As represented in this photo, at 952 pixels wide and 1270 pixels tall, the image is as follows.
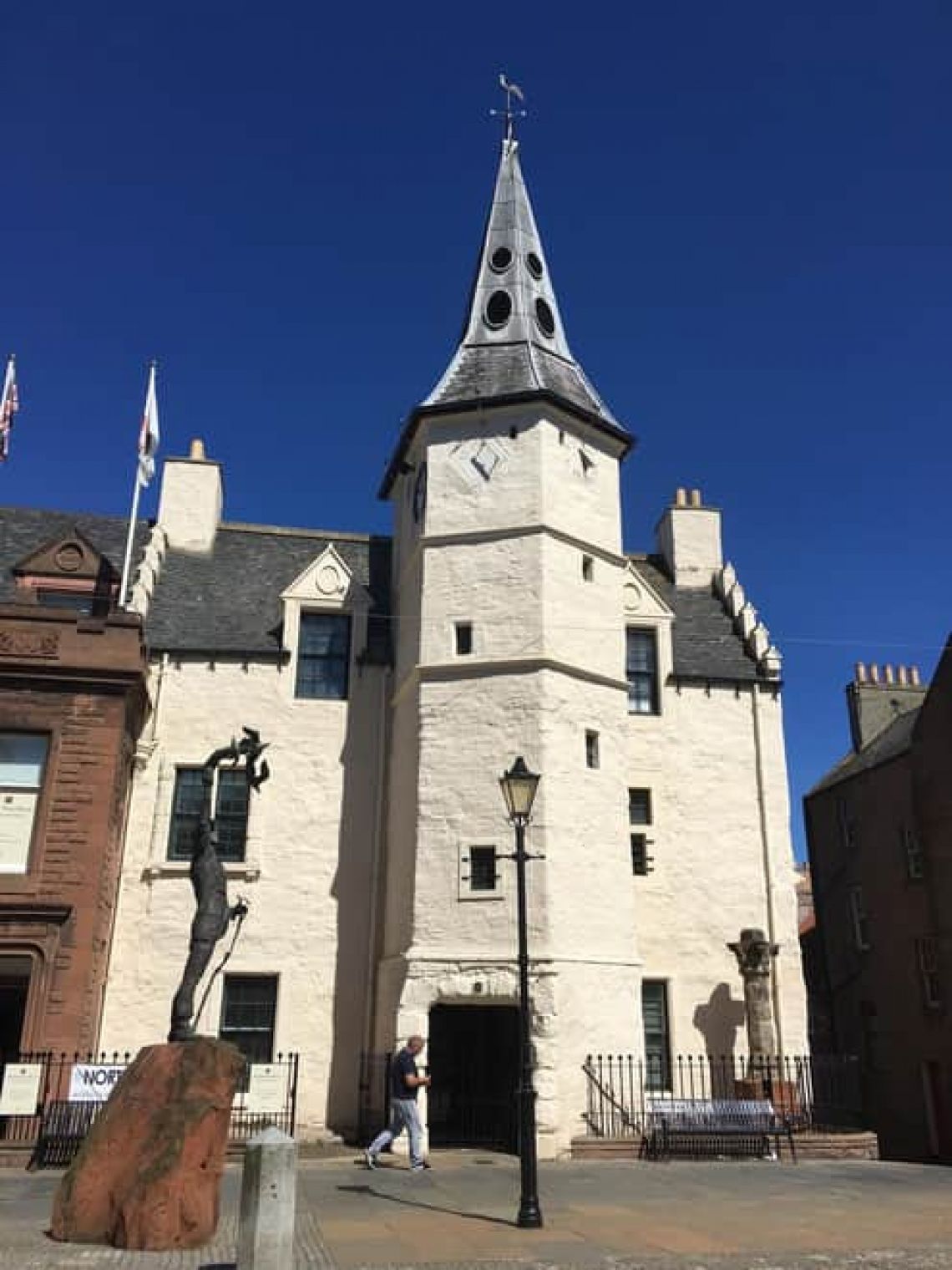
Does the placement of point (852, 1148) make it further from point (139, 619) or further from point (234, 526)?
point (234, 526)

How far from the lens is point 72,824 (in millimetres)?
17641

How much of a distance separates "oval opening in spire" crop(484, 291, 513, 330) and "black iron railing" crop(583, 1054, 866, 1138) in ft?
55.1

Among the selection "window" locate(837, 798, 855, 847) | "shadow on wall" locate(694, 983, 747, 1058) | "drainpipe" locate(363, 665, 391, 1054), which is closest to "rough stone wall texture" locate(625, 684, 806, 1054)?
"shadow on wall" locate(694, 983, 747, 1058)

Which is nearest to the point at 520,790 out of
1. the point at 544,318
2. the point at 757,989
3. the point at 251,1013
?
the point at 757,989

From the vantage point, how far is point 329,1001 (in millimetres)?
19766

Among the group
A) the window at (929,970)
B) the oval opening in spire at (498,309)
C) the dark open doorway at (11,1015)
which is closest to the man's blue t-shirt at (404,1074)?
the dark open doorway at (11,1015)

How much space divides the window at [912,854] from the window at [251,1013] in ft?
53.5

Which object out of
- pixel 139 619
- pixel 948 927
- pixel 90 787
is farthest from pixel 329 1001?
pixel 948 927

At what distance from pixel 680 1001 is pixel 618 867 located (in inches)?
149

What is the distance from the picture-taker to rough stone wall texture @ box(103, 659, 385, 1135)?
19.3 metres

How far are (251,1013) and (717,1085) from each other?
9327 mm

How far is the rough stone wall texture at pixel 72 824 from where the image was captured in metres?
16.7

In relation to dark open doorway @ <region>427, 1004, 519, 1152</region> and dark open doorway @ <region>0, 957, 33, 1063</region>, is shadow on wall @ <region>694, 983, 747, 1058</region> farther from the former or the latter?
dark open doorway @ <region>0, 957, 33, 1063</region>

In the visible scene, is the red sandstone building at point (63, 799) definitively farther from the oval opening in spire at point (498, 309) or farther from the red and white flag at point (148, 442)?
the oval opening in spire at point (498, 309)
